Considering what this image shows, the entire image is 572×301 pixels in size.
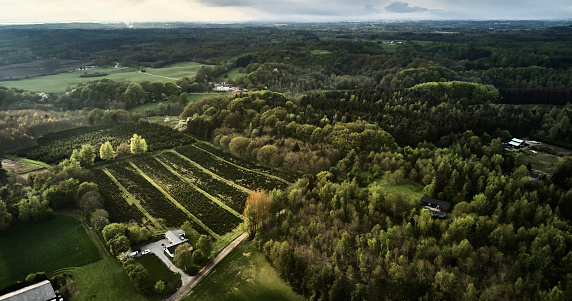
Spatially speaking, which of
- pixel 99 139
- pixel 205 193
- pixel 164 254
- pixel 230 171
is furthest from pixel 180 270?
pixel 99 139

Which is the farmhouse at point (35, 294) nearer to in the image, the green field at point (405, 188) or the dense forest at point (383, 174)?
the dense forest at point (383, 174)

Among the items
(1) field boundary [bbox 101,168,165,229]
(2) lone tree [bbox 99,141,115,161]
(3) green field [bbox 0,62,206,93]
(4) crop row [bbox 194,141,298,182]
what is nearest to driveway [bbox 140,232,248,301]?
(1) field boundary [bbox 101,168,165,229]

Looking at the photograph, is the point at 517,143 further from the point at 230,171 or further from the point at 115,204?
the point at 115,204

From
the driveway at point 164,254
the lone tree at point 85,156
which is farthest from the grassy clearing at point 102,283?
the lone tree at point 85,156

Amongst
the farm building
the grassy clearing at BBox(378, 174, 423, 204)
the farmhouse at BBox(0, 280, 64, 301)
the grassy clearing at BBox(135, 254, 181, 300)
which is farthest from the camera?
the farm building

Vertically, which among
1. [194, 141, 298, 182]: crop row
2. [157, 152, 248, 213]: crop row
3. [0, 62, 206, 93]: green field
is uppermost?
[0, 62, 206, 93]: green field

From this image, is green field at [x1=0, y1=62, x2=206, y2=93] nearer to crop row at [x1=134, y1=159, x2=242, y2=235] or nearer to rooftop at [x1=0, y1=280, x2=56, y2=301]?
crop row at [x1=134, y1=159, x2=242, y2=235]
